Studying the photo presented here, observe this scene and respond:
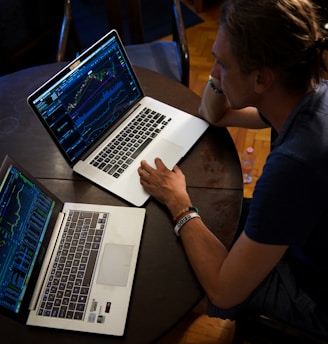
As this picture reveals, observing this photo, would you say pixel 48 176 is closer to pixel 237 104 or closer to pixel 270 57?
pixel 237 104

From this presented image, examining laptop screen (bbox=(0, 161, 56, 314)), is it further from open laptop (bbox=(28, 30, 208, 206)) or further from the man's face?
the man's face

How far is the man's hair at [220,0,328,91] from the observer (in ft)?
2.72

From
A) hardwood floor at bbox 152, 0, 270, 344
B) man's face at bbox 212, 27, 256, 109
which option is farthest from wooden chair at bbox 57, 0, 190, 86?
man's face at bbox 212, 27, 256, 109

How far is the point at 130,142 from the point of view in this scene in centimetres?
123

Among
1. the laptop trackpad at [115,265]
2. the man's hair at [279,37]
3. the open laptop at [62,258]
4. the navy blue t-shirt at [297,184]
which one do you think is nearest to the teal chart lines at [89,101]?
the open laptop at [62,258]

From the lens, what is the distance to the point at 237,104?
1.02 metres

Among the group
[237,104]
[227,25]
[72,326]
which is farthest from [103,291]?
[227,25]

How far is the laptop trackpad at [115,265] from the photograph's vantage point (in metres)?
0.95

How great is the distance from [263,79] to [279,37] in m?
0.10

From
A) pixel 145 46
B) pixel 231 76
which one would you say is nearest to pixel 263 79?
pixel 231 76

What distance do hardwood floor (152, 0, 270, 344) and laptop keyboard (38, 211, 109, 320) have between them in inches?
8.7

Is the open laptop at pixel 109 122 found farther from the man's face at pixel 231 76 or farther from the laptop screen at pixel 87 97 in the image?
the man's face at pixel 231 76

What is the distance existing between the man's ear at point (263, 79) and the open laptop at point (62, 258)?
1.44 feet

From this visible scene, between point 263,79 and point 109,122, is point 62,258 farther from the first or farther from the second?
point 263,79
